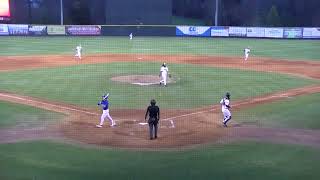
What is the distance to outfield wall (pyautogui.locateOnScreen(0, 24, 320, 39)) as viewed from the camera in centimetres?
3634

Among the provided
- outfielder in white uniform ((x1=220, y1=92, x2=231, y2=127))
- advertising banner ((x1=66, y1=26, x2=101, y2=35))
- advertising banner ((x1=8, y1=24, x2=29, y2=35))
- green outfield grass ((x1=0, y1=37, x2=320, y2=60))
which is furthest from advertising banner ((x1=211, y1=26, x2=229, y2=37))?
outfielder in white uniform ((x1=220, y1=92, x2=231, y2=127))

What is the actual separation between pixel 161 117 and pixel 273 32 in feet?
84.5

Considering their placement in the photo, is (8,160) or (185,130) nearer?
(8,160)

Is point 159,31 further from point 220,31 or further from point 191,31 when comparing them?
point 220,31

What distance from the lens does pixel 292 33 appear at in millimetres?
36469

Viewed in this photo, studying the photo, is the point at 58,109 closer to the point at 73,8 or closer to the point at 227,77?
the point at 227,77

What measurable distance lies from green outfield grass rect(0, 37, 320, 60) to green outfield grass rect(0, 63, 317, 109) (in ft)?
22.9

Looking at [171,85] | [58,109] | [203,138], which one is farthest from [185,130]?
[171,85]

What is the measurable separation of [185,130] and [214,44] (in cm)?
2460

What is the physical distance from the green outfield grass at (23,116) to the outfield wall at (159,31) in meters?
22.4

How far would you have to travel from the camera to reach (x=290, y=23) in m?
38.7

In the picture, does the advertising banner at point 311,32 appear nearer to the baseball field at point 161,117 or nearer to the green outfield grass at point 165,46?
the green outfield grass at point 165,46

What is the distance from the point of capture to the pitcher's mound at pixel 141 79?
741 inches

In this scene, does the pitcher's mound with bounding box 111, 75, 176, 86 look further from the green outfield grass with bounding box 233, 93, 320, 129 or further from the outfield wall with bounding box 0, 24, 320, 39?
the outfield wall with bounding box 0, 24, 320, 39
